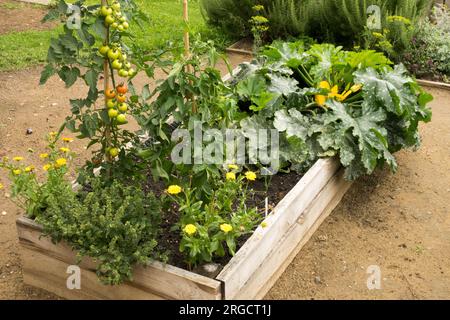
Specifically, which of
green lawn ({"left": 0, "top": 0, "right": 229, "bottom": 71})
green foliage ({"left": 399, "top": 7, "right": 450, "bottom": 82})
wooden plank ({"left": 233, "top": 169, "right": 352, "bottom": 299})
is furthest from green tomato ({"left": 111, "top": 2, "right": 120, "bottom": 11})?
green foliage ({"left": 399, "top": 7, "right": 450, "bottom": 82})

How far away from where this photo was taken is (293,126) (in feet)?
13.4

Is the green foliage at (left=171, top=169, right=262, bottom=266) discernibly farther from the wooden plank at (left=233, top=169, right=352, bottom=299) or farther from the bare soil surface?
the bare soil surface

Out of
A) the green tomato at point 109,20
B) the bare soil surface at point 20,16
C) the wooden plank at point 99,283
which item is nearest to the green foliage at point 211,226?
the wooden plank at point 99,283

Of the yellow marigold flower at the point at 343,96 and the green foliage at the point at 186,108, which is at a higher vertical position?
the green foliage at the point at 186,108

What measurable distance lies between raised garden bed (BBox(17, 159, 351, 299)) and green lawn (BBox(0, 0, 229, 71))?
273 centimetres

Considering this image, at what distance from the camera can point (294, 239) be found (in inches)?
141

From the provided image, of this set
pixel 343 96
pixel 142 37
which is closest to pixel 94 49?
pixel 343 96

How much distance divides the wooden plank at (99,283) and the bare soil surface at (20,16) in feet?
15.9

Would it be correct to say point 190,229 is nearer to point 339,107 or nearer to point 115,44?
point 115,44

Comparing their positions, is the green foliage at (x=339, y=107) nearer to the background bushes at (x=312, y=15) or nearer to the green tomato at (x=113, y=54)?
the green tomato at (x=113, y=54)

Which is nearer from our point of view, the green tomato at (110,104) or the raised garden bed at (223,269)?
the raised garden bed at (223,269)

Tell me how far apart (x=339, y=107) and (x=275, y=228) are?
1242 millimetres

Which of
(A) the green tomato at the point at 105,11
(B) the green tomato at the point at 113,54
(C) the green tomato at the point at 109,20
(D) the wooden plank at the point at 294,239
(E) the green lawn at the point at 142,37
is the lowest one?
(E) the green lawn at the point at 142,37

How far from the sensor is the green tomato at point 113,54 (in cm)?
301
